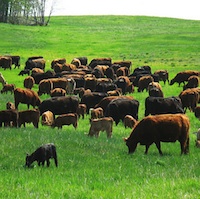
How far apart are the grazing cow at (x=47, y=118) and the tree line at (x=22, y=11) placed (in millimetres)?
82769

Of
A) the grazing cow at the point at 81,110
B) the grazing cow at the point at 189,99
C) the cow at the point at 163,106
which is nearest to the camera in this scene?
the cow at the point at 163,106

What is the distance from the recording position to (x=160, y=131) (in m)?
15.6

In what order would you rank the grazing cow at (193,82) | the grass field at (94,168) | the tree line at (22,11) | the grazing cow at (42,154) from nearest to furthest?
the grass field at (94,168) < the grazing cow at (42,154) < the grazing cow at (193,82) < the tree line at (22,11)

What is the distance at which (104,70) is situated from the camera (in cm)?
4259

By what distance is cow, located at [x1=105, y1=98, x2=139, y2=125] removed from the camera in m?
24.2

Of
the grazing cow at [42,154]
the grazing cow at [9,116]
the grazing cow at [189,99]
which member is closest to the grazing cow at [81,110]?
the grazing cow at [189,99]

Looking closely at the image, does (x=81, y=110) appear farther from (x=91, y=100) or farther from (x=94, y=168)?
(x=94, y=168)

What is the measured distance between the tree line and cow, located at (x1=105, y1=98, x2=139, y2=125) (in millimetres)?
81782

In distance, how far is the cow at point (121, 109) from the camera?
79.6ft

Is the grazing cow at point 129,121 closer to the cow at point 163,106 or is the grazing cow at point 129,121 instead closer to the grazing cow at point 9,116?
the cow at point 163,106

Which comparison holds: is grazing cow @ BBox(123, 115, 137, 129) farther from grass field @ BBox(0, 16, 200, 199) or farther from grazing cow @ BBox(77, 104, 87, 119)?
grazing cow @ BBox(77, 104, 87, 119)

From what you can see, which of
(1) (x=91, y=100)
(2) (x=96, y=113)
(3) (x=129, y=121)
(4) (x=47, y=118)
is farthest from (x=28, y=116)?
(1) (x=91, y=100)

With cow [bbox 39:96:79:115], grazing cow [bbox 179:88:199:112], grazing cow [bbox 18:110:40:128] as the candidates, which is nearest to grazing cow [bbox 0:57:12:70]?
cow [bbox 39:96:79:115]

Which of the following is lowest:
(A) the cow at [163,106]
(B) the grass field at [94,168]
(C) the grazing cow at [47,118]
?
(C) the grazing cow at [47,118]
